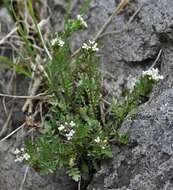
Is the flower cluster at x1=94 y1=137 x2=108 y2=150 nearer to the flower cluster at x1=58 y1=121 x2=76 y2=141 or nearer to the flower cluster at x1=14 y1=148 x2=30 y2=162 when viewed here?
the flower cluster at x1=58 y1=121 x2=76 y2=141

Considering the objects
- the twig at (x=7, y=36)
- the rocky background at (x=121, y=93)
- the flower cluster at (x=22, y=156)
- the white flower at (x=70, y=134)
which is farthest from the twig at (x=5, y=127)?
the white flower at (x=70, y=134)

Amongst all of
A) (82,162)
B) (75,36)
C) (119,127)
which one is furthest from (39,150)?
(75,36)

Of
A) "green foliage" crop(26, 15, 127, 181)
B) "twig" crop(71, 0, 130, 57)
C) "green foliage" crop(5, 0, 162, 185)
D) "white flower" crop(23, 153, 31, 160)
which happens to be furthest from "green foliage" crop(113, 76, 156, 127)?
"twig" crop(71, 0, 130, 57)

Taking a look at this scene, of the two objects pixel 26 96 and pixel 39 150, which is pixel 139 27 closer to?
pixel 26 96

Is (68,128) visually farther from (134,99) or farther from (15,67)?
(15,67)

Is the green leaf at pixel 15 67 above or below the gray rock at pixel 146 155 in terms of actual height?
above

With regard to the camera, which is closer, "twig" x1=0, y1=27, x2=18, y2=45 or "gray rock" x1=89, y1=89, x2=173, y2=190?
"gray rock" x1=89, y1=89, x2=173, y2=190

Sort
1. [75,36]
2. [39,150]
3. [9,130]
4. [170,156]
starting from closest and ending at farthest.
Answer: [170,156], [39,150], [9,130], [75,36]

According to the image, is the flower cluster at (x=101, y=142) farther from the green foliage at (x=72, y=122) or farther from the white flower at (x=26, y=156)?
the white flower at (x=26, y=156)

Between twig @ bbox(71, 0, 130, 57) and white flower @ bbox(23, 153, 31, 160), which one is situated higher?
twig @ bbox(71, 0, 130, 57)
